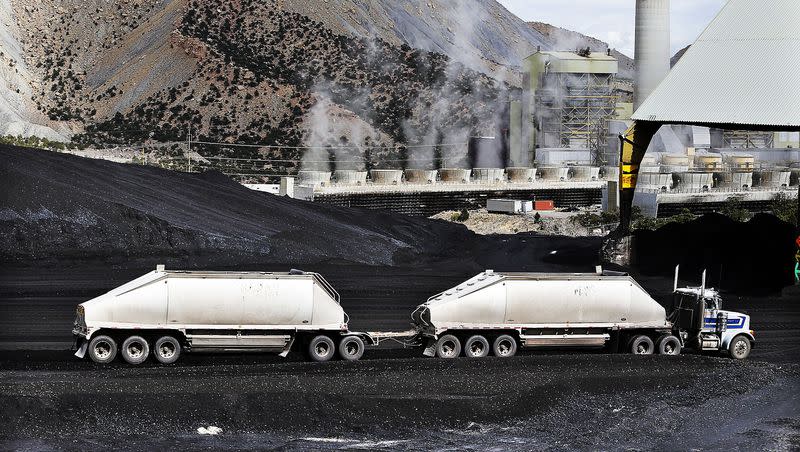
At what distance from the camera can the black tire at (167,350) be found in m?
25.9

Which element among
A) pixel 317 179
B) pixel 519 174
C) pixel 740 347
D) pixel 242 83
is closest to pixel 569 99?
pixel 519 174

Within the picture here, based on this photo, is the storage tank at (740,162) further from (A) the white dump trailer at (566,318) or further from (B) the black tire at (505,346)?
(B) the black tire at (505,346)

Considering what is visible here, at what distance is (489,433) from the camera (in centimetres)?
2230

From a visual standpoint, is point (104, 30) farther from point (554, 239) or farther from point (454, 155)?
point (554, 239)

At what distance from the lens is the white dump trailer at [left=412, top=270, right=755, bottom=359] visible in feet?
89.8

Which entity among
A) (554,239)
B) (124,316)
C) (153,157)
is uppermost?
(153,157)

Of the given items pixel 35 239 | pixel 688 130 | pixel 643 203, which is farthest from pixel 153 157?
pixel 35 239

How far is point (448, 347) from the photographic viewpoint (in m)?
27.5

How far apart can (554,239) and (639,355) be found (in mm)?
25961

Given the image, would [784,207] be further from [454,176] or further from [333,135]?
[333,135]

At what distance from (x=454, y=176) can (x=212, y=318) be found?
195 feet

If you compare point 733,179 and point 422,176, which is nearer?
point 733,179

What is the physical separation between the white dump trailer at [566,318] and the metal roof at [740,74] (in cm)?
1272

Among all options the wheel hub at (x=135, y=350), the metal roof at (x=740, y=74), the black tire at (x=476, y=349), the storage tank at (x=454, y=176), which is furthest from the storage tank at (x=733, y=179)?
the wheel hub at (x=135, y=350)
